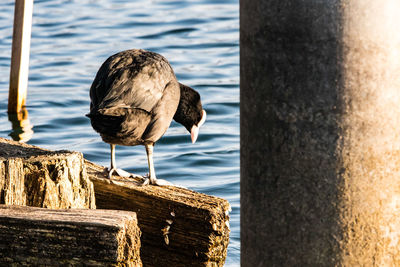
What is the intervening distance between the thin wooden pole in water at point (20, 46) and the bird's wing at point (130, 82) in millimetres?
3501

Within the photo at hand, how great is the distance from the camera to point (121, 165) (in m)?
8.79

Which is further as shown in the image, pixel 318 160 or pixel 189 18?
pixel 189 18

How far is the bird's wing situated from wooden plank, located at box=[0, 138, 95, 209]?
3.62 ft

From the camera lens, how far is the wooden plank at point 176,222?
162 inches

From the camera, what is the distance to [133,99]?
17.8ft

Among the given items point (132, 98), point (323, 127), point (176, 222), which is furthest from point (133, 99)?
point (323, 127)

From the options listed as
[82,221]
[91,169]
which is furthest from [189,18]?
[82,221]

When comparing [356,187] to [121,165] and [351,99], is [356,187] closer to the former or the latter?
[351,99]

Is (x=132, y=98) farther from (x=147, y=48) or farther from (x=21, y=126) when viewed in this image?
(x=147, y=48)

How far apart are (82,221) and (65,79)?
9.00m

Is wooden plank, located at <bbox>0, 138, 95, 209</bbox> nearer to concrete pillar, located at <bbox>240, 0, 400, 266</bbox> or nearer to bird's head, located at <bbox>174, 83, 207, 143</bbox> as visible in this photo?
concrete pillar, located at <bbox>240, 0, 400, 266</bbox>

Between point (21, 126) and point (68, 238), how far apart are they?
723 centimetres

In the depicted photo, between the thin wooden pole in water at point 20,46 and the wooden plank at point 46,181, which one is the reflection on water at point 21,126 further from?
the wooden plank at point 46,181

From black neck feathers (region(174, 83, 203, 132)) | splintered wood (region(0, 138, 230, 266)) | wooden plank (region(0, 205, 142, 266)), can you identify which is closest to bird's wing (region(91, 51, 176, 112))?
black neck feathers (region(174, 83, 203, 132))
